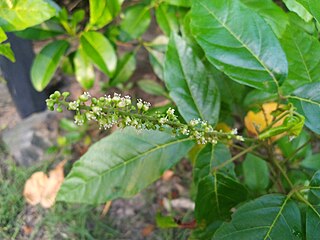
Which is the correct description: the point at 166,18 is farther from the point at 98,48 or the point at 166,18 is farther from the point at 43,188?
the point at 43,188

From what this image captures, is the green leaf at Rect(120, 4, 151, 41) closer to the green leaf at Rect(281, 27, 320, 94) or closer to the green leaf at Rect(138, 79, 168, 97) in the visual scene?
the green leaf at Rect(138, 79, 168, 97)

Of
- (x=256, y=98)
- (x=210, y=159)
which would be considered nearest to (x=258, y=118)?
(x=256, y=98)

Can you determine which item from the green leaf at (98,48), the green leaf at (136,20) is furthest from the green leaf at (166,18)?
the green leaf at (98,48)

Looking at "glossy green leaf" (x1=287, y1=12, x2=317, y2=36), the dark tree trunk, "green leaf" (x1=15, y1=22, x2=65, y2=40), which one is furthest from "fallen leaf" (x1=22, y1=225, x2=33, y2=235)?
"glossy green leaf" (x1=287, y1=12, x2=317, y2=36)

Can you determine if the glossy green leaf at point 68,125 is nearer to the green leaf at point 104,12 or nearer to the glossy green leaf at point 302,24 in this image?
the green leaf at point 104,12

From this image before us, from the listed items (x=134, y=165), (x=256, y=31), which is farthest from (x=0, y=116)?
(x=256, y=31)

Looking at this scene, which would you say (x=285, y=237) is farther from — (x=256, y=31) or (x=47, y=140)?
(x=47, y=140)
